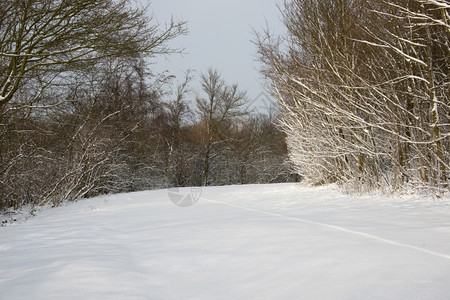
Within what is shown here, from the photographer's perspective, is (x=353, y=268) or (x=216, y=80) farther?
(x=216, y=80)

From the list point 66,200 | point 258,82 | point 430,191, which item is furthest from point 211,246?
point 258,82

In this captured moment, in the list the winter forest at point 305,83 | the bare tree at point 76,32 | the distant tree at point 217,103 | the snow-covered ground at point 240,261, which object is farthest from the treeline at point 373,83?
the distant tree at point 217,103

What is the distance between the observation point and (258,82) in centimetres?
1091

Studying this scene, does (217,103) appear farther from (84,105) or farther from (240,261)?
(240,261)

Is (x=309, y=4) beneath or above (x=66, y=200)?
above

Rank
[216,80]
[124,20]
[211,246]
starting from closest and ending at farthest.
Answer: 1. [211,246]
2. [124,20]
3. [216,80]

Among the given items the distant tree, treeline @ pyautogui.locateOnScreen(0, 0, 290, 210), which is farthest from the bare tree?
the distant tree

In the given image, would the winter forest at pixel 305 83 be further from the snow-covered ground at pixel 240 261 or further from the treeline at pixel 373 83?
the snow-covered ground at pixel 240 261

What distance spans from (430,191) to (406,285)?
15.6 ft

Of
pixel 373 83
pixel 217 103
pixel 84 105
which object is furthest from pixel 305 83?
pixel 217 103

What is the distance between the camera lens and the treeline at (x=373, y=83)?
5.73 metres

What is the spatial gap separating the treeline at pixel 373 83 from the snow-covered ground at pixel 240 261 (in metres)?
2.81

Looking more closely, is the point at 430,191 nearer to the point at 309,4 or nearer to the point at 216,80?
the point at 309,4

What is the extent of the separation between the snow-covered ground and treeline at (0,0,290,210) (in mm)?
4153
